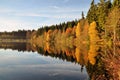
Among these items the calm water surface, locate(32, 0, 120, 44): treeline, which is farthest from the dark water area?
→ locate(32, 0, 120, 44): treeline

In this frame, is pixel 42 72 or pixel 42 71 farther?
pixel 42 71

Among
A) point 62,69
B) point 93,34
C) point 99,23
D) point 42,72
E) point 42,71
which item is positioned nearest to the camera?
point 42,72

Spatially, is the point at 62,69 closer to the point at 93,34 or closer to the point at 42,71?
the point at 42,71

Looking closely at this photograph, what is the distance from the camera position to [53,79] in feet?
83.6

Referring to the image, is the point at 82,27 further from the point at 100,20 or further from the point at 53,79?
the point at 53,79

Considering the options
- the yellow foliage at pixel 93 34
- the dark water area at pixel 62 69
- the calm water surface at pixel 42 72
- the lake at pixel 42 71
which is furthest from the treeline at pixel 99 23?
the calm water surface at pixel 42 72

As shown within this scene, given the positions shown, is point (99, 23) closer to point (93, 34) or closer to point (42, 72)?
point (93, 34)

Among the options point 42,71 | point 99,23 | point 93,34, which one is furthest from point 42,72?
point 99,23

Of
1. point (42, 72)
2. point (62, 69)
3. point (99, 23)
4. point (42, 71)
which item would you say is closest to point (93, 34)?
point (99, 23)

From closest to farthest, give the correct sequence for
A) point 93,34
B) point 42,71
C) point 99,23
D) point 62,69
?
point 42,71
point 62,69
point 93,34
point 99,23

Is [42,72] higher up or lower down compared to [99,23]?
lower down

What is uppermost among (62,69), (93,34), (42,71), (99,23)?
(99,23)

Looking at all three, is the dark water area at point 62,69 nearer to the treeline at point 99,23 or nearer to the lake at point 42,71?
the lake at point 42,71

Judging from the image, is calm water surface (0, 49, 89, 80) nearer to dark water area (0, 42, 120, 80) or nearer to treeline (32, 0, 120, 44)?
dark water area (0, 42, 120, 80)
